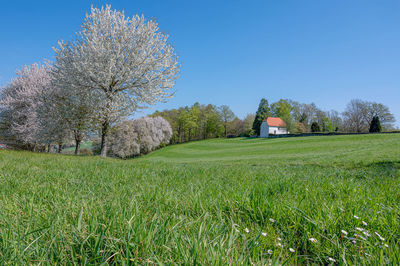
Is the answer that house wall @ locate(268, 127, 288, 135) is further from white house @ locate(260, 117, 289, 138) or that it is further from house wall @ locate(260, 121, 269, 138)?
house wall @ locate(260, 121, 269, 138)

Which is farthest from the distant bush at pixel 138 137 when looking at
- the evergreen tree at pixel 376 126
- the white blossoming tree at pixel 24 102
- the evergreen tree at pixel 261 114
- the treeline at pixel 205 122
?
the evergreen tree at pixel 376 126

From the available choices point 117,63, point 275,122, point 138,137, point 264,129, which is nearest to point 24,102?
point 117,63

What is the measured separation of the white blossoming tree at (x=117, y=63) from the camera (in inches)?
555

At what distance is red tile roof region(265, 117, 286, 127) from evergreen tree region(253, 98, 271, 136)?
2125 mm

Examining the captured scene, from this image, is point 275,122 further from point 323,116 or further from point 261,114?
point 323,116

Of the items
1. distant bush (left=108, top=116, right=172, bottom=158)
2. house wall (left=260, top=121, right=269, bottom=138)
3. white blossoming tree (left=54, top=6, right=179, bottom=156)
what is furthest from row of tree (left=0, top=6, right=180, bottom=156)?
house wall (left=260, top=121, right=269, bottom=138)

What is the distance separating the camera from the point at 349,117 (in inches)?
2292

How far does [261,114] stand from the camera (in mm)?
70000

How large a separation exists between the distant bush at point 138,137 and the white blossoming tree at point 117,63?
22.5m

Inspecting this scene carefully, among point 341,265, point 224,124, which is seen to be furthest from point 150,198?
point 224,124

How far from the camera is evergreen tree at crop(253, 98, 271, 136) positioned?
2685 inches

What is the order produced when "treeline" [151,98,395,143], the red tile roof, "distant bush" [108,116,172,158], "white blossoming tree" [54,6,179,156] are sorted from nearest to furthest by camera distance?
"white blossoming tree" [54,6,179,156] → "distant bush" [108,116,172,158] → "treeline" [151,98,395,143] → the red tile roof

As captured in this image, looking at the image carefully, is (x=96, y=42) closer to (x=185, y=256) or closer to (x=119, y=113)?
(x=119, y=113)

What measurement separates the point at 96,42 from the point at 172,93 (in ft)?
20.5
